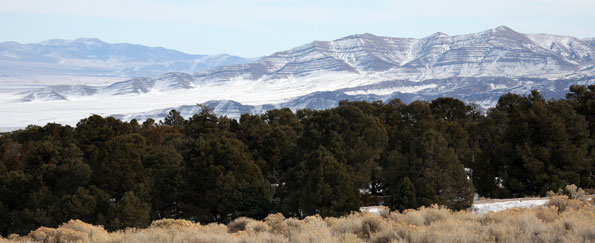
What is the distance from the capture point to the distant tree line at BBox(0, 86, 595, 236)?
23562mm

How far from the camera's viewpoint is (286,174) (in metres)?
32.0

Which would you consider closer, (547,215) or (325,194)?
(547,215)

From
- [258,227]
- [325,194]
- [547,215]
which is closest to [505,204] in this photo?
[325,194]

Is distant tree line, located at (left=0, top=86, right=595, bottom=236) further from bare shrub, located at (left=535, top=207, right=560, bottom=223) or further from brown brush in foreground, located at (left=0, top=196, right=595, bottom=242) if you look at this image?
brown brush in foreground, located at (left=0, top=196, right=595, bottom=242)

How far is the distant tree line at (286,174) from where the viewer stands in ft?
77.3

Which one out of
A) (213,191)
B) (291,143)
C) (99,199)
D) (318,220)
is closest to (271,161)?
(291,143)

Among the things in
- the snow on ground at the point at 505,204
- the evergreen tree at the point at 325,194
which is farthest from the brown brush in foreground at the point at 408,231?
the evergreen tree at the point at 325,194

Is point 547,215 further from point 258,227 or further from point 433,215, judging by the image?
point 258,227

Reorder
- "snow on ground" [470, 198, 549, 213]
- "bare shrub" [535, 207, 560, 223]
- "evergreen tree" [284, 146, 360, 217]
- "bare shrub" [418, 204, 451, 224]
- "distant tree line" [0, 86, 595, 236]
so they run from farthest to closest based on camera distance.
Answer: "distant tree line" [0, 86, 595, 236]
"evergreen tree" [284, 146, 360, 217]
"snow on ground" [470, 198, 549, 213]
"bare shrub" [418, 204, 451, 224]
"bare shrub" [535, 207, 560, 223]

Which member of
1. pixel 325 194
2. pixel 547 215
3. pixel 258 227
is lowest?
pixel 325 194

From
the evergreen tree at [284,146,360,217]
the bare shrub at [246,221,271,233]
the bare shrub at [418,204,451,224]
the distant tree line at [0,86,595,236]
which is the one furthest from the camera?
the distant tree line at [0,86,595,236]

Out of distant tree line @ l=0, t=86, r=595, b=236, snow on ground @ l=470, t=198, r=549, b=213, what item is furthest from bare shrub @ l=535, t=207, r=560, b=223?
snow on ground @ l=470, t=198, r=549, b=213

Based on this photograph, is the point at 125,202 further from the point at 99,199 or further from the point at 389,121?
the point at 389,121

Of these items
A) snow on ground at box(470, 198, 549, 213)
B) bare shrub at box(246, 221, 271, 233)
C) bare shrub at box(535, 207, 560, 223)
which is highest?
bare shrub at box(535, 207, 560, 223)
